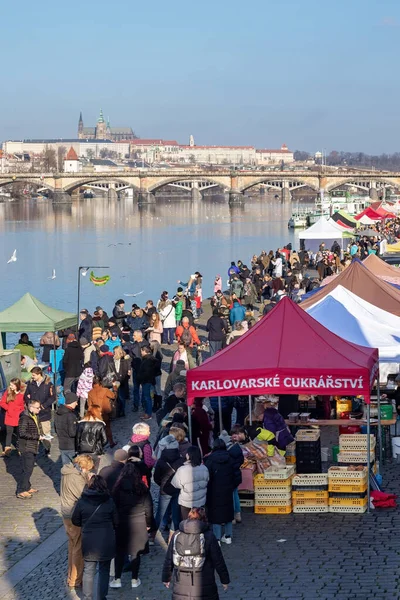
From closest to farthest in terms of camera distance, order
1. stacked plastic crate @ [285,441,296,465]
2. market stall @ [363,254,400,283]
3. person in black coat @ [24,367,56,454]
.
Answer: stacked plastic crate @ [285,441,296,465]
person in black coat @ [24,367,56,454]
market stall @ [363,254,400,283]

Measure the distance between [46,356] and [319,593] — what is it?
9289 mm

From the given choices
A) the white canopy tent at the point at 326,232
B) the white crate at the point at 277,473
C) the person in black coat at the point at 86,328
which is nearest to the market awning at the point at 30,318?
the person in black coat at the point at 86,328

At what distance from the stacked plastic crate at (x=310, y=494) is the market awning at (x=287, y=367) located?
691mm

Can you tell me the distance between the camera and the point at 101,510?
6637 millimetres

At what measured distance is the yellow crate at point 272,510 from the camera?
8.80 m

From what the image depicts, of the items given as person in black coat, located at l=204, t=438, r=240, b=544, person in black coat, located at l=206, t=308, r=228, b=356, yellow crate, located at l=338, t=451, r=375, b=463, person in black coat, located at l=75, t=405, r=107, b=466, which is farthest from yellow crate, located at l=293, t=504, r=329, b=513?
person in black coat, located at l=206, t=308, r=228, b=356

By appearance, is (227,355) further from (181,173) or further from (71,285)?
(181,173)

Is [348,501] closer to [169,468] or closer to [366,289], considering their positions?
[169,468]

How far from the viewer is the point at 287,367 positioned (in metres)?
9.05

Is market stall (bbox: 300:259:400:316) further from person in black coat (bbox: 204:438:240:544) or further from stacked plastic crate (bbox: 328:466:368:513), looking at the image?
person in black coat (bbox: 204:438:240:544)

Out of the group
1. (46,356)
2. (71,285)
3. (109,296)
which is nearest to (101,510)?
(46,356)

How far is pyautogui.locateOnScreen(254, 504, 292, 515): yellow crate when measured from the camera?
28.9 ft

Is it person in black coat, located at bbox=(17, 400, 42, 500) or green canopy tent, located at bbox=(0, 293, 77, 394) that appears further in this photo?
green canopy tent, located at bbox=(0, 293, 77, 394)

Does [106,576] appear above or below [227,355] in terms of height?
below
